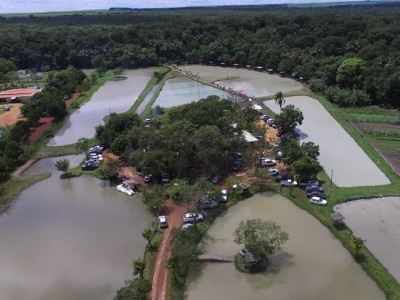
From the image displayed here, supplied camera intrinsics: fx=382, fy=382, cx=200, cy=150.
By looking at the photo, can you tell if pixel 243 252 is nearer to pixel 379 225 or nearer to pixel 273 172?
pixel 379 225

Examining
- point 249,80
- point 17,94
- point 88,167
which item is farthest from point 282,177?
point 17,94

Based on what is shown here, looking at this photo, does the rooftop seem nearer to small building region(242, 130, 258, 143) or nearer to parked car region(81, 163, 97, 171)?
parked car region(81, 163, 97, 171)

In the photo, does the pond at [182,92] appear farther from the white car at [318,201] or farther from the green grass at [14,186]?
the white car at [318,201]

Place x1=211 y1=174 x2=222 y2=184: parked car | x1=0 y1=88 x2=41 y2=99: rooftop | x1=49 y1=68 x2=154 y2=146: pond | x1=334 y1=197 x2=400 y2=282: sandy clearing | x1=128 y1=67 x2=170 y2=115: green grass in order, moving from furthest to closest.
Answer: x1=0 y1=88 x2=41 y2=99: rooftop → x1=128 y1=67 x2=170 y2=115: green grass → x1=49 y1=68 x2=154 y2=146: pond → x1=211 y1=174 x2=222 y2=184: parked car → x1=334 y1=197 x2=400 y2=282: sandy clearing

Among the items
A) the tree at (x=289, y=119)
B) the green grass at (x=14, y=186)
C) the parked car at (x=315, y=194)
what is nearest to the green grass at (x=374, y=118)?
the tree at (x=289, y=119)

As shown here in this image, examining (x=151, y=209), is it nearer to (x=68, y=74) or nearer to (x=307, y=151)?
(x=307, y=151)

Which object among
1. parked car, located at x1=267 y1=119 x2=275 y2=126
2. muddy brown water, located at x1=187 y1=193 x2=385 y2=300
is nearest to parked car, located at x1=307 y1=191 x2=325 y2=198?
muddy brown water, located at x1=187 y1=193 x2=385 y2=300
